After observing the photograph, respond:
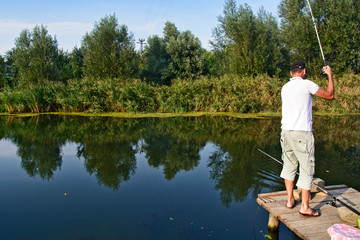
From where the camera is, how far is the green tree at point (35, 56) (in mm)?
24703

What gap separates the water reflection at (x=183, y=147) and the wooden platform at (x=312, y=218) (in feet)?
3.59

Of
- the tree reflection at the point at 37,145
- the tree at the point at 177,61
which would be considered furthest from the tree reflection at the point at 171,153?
the tree at the point at 177,61

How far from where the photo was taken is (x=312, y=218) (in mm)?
3730

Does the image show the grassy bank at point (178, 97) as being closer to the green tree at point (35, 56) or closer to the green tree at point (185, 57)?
the green tree at point (35, 56)

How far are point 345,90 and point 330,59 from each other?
29.7 ft

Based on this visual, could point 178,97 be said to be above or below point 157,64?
below

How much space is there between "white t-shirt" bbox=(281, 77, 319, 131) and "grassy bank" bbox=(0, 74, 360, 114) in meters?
12.0

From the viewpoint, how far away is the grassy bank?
1606cm

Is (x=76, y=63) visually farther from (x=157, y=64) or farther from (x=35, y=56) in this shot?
(x=157, y=64)

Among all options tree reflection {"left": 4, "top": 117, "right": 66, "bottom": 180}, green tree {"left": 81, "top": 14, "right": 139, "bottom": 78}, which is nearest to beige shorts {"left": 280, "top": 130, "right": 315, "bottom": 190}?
tree reflection {"left": 4, "top": 117, "right": 66, "bottom": 180}

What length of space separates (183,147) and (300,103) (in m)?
5.59

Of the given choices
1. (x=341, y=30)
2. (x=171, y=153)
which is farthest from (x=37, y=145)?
(x=341, y=30)

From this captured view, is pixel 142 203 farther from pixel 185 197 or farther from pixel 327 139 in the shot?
pixel 327 139

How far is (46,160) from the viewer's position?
788 centimetres
